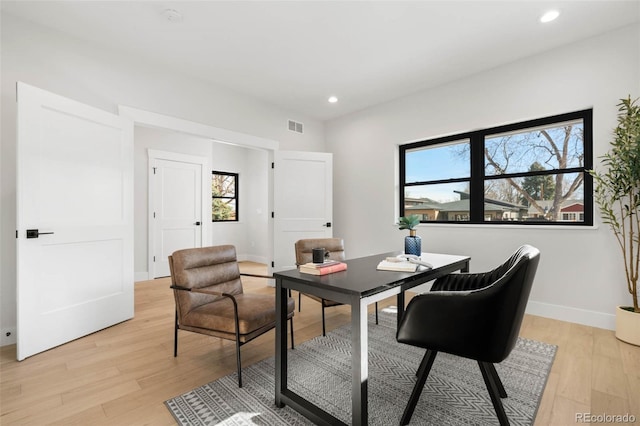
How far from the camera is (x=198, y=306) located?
219 cm

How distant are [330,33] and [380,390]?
297cm

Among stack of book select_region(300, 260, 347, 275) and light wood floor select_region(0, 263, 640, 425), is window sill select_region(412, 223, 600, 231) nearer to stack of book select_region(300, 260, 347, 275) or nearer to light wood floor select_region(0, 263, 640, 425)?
light wood floor select_region(0, 263, 640, 425)

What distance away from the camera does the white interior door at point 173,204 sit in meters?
5.15

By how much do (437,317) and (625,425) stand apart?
46.1 inches

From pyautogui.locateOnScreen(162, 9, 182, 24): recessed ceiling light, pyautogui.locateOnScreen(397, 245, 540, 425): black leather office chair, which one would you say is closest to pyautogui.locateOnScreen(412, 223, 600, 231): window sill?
pyautogui.locateOnScreen(397, 245, 540, 425): black leather office chair

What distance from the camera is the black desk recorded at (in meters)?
1.36

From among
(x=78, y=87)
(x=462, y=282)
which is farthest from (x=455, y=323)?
(x=78, y=87)

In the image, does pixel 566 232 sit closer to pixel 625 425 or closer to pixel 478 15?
pixel 625 425

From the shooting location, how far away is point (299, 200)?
15.5 feet

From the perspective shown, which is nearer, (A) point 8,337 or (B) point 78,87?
(A) point 8,337

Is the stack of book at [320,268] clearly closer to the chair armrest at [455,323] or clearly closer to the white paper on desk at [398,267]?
the white paper on desk at [398,267]

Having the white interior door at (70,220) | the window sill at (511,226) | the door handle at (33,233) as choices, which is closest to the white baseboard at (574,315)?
the window sill at (511,226)

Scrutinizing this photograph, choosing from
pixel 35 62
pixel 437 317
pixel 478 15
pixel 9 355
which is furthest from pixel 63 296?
pixel 478 15

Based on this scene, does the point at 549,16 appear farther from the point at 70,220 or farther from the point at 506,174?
the point at 70,220
